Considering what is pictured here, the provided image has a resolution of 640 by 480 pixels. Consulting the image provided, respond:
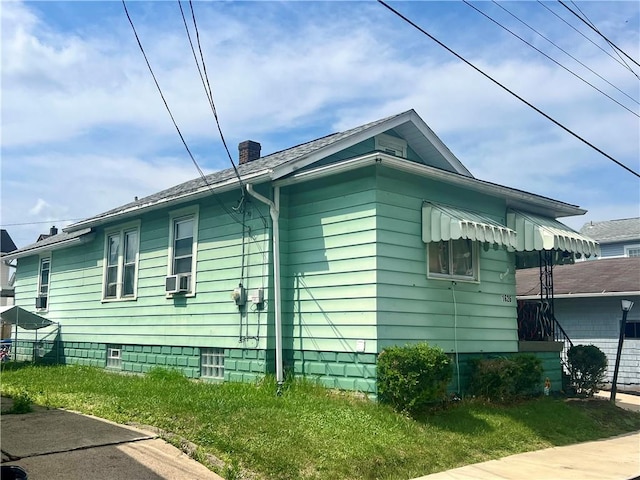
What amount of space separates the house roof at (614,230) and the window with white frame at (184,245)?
25238 mm

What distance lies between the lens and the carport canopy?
16.0m

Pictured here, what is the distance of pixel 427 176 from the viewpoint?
10086 mm

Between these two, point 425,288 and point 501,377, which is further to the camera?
point 425,288

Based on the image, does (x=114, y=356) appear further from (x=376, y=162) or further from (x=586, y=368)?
(x=586, y=368)

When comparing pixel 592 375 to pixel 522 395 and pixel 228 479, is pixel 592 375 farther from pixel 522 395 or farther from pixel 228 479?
pixel 228 479

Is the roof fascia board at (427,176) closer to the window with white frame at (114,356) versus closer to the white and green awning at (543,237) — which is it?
the white and green awning at (543,237)

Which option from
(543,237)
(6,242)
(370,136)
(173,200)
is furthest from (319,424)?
(6,242)

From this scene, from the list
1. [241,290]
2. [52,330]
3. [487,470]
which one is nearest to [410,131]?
[241,290]

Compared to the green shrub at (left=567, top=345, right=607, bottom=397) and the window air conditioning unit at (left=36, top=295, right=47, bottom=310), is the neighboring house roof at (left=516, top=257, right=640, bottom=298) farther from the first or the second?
the window air conditioning unit at (left=36, top=295, right=47, bottom=310)

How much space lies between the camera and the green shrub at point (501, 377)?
10.0 meters

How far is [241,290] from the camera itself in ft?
35.6

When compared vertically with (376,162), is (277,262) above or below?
below

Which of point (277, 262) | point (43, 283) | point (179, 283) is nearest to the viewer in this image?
point (277, 262)

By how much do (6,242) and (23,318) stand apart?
130ft
